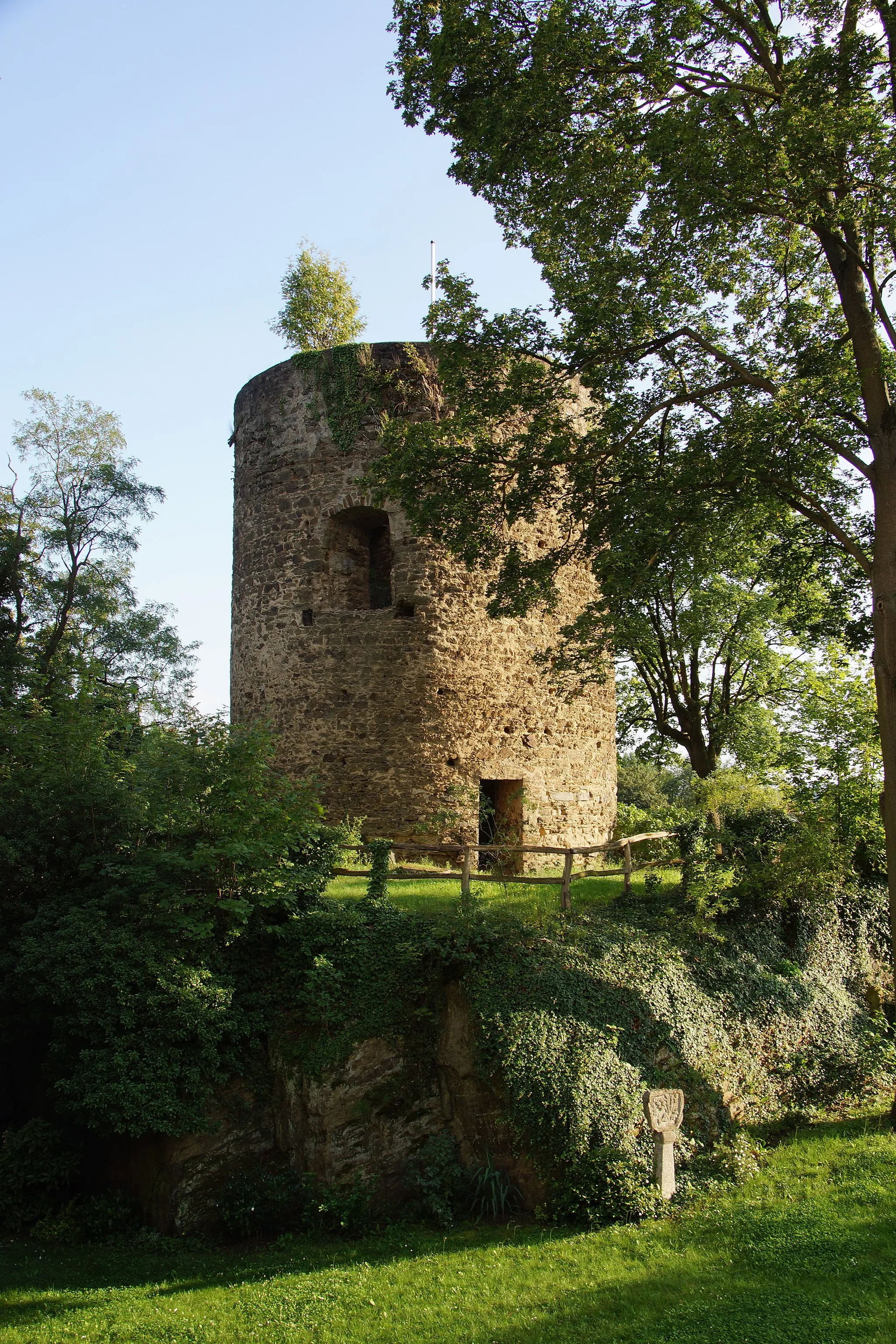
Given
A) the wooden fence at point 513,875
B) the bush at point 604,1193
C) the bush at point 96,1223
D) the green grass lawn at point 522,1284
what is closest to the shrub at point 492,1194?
the green grass lawn at point 522,1284

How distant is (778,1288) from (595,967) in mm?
3129

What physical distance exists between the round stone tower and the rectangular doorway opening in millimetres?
27

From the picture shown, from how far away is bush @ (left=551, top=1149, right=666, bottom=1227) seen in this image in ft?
25.4

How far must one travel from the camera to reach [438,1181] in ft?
27.2

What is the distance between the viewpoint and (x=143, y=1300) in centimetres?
704

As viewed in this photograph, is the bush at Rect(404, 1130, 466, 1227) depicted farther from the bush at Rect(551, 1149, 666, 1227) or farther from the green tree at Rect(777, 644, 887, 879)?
the green tree at Rect(777, 644, 887, 879)

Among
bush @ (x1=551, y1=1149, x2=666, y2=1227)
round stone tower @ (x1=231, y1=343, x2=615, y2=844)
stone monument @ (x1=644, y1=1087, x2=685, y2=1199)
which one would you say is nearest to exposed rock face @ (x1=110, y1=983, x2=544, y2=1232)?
bush @ (x1=551, y1=1149, x2=666, y2=1227)

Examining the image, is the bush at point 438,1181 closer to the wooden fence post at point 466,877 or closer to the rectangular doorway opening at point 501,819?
the wooden fence post at point 466,877

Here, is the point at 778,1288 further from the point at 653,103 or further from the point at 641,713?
the point at 641,713

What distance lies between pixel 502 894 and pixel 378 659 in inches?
153

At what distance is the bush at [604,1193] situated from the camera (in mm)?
7754

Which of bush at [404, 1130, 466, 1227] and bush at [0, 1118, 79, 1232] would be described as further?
bush at [0, 1118, 79, 1232]

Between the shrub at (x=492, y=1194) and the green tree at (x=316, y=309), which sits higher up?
the green tree at (x=316, y=309)

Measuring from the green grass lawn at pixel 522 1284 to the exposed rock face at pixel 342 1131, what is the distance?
0.54 m
